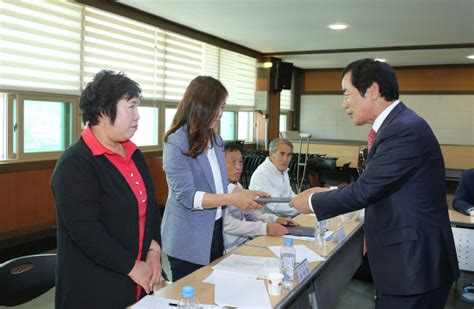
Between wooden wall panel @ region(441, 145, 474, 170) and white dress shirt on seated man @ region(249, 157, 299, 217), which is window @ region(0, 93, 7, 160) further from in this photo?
wooden wall panel @ region(441, 145, 474, 170)

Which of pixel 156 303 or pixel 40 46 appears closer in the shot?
pixel 156 303

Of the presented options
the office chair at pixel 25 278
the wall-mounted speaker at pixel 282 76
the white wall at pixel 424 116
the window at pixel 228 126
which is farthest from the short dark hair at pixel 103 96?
the white wall at pixel 424 116

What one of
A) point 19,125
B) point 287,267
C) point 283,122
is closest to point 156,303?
point 287,267

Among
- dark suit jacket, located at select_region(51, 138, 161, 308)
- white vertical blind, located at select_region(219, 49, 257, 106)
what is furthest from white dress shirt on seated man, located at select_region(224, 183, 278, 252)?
white vertical blind, located at select_region(219, 49, 257, 106)

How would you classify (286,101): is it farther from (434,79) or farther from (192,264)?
(192,264)

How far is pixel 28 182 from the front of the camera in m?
4.29

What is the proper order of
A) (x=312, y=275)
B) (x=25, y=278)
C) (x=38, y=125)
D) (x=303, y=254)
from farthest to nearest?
(x=38, y=125) → (x=303, y=254) → (x=312, y=275) → (x=25, y=278)

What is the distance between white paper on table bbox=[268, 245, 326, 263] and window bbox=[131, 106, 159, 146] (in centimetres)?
406

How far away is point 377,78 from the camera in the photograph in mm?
1771

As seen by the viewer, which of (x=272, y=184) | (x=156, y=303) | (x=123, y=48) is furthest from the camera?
(x=123, y=48)

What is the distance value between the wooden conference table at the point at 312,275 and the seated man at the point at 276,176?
0.22 m

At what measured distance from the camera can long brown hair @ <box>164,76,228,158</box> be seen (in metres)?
2.06

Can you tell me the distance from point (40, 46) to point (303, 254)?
354cm

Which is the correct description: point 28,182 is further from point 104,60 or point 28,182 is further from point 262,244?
point 262,244
